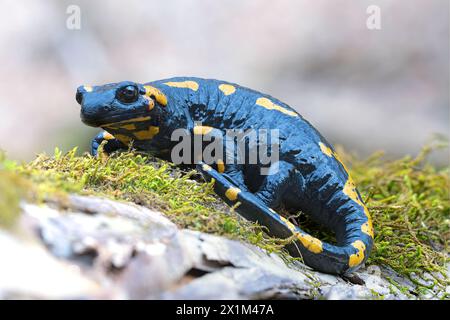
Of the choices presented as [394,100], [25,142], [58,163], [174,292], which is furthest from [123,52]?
[174,292]

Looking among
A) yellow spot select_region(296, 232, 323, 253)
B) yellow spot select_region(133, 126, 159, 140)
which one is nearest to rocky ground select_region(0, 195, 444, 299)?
yellow spot select_region(296, 232, 323, 253)

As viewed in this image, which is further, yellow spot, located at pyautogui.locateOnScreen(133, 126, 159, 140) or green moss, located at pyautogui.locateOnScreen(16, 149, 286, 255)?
yellow spot, located at pyautogui.locateOnScreen(133, 126, 159, 140)

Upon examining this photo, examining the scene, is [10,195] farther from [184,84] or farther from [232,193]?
[184,84]

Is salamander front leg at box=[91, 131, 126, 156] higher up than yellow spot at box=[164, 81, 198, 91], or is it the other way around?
yellow spot at box=[164, 81, 198, 91]

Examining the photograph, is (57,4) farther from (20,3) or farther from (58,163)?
(58,163)

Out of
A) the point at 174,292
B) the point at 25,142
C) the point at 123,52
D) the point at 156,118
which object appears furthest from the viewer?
the point at 123,52

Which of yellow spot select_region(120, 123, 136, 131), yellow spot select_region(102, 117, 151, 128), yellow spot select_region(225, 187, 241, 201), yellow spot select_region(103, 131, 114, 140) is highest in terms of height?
yellow spot select_region(102, 117, 151, 128)

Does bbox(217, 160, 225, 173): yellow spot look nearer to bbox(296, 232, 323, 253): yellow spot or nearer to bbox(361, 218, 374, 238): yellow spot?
bbox(296, 232, 323, 253): yellow spot

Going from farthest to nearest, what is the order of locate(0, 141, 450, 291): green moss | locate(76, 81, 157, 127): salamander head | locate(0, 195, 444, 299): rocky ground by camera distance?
locate(76, 81, 157, 127): salamander head
locate(0, 141, 450, 291): green moss
locate(0, 195, 444, 299): rocky ground
